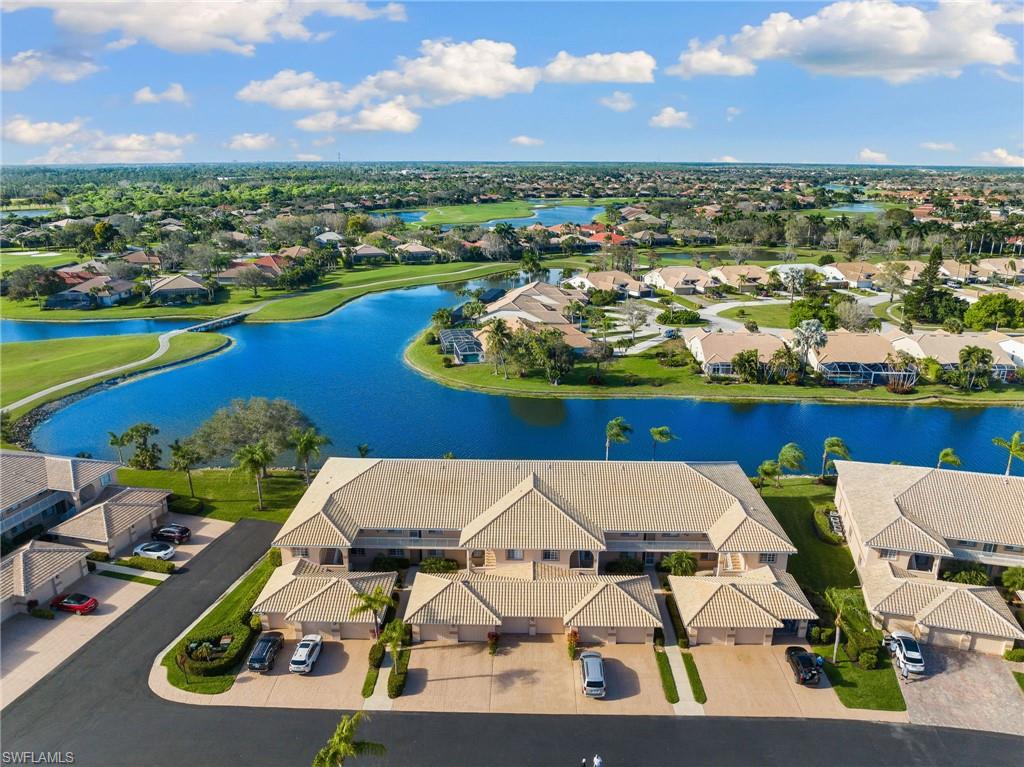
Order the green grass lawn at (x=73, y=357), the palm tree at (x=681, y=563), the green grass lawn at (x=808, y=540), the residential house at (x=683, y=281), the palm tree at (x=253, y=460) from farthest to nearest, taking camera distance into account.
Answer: the residential house at (x=683, y=281)
the green grass lawn at (x=73, y=357)
the palm tree at (x=253, y=460)
the green grass lawn at (x=808, y=540)
the palm tree at (x=681, y=563)

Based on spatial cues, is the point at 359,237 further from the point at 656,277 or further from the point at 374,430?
the point at 374,430

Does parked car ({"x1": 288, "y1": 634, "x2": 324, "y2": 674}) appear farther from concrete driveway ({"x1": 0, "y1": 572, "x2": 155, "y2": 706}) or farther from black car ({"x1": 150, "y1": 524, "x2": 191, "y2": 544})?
black car ({"x1": 150, "y1": 524, "x2": 191, "y2": 544})

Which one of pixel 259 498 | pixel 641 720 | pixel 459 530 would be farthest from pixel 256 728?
pixel 259 498

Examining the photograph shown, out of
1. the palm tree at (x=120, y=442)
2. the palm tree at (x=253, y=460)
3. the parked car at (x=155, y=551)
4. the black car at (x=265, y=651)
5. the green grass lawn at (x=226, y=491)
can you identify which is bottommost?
the black car at (x=265, y=651)

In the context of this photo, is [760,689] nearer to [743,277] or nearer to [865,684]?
[865,684]

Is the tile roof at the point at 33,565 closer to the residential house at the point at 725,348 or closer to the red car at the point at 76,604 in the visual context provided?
the red car at the point at 76,604

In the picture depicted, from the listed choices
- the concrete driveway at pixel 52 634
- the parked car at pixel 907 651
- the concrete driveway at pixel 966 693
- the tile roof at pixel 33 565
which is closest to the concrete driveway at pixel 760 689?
the concrete driveway at pixel 966 693

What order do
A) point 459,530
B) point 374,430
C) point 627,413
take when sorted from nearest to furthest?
point 459,530 < point 374,430 < point 627,413
